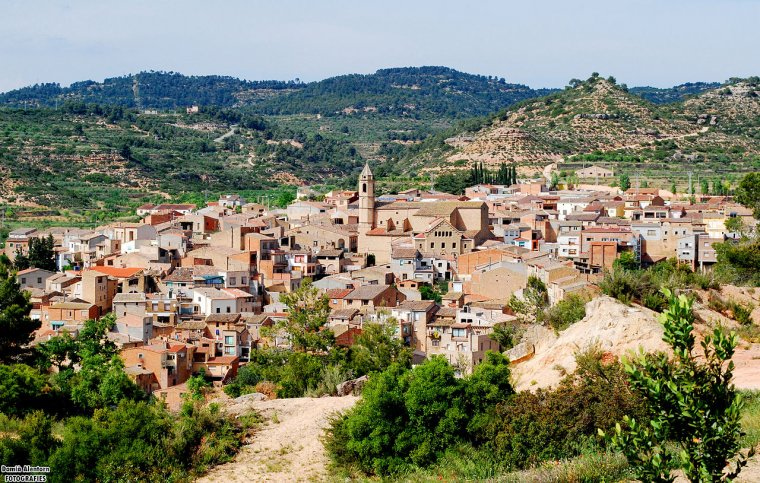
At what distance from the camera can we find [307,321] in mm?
25453

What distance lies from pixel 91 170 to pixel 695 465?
239 feet


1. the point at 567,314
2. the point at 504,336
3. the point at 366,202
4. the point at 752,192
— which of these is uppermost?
the point at 752,192

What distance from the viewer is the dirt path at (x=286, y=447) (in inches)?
499

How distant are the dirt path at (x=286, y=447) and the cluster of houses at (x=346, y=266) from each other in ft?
26.5

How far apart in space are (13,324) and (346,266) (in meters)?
15.3

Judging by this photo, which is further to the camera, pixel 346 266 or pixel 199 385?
pixel 346 266

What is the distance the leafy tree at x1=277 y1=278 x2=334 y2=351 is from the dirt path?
8.91m

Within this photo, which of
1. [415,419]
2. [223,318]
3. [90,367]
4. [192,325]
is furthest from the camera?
[223,318]

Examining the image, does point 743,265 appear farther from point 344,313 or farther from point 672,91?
point 672,91

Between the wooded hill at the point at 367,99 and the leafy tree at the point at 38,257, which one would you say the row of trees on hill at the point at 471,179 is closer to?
the leafy tree at the point at 38,257

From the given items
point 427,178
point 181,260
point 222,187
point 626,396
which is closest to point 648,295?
point 626,396

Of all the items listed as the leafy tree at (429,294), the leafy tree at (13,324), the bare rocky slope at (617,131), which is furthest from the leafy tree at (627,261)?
the bare rocky slope at (617,131)

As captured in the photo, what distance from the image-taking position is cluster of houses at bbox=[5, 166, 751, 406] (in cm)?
2664

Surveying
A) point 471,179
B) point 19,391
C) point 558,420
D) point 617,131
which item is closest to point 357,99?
point 617,131
